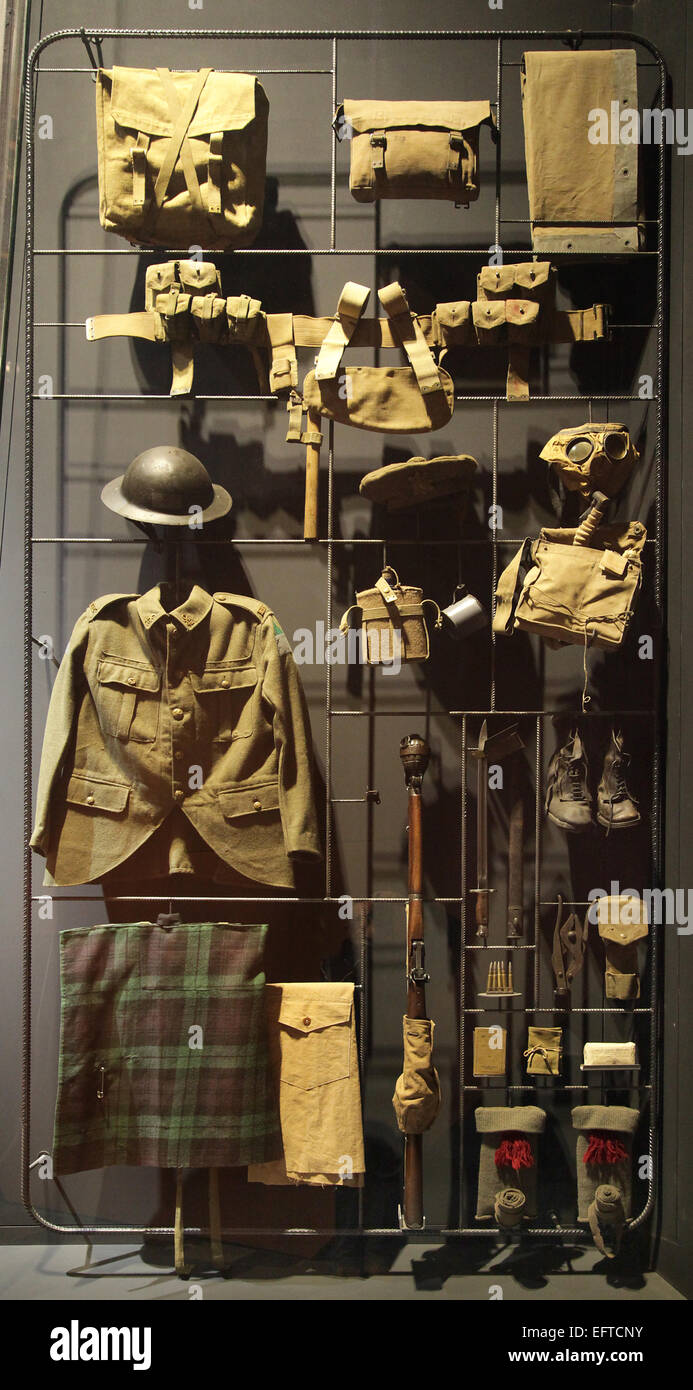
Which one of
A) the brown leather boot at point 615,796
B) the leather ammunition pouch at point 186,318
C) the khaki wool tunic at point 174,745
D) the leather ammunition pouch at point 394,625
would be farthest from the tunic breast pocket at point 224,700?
the brown leather boot at point 615,796

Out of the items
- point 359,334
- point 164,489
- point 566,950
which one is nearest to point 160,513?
point 164,489

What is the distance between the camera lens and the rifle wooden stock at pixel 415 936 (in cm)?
303

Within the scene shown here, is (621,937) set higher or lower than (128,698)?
lower

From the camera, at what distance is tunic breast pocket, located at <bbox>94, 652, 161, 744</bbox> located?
309 cm

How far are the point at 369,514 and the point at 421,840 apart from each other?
1032mm

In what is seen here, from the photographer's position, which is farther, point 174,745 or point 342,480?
point 342,480

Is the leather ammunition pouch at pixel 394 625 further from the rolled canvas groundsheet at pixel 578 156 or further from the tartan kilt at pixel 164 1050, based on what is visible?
the rolled canvas groundsheet at pixel 578 156

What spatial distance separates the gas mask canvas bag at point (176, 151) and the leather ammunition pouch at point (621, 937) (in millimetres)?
2281

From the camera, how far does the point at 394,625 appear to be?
10.2ft

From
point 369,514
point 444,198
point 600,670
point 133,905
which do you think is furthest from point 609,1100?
point 444,198

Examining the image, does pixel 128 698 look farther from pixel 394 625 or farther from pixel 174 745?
pixel 394 625

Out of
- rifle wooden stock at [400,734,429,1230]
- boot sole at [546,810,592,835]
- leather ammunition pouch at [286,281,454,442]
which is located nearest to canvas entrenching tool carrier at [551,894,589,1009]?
boot sole at [546,810,592,835]

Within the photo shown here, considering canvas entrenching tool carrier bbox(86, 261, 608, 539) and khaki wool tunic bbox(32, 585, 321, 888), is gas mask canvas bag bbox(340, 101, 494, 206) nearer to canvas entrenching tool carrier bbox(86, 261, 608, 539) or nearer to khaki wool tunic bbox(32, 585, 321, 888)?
canvas entrenching tool carrier bbox(86, 261, 608, 539)

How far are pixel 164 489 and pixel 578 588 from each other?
122cm
